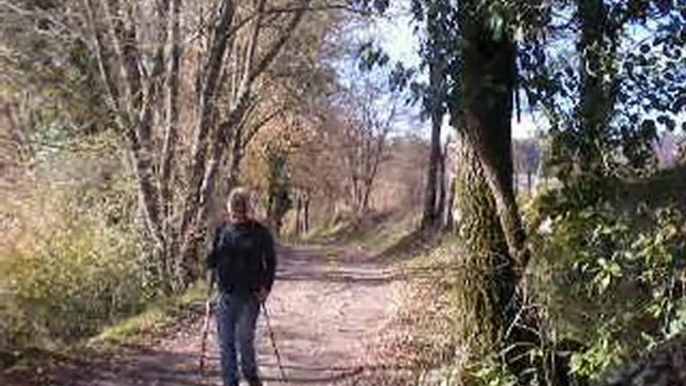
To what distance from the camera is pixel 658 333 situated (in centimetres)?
880

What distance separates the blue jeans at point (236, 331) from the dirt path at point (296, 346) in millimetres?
2004

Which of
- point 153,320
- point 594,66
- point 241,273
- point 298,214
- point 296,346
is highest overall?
point 594,66

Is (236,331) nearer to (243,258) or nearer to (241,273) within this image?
(241,273)

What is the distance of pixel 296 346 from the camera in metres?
17.5

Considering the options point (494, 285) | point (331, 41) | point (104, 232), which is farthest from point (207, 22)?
point (494, 285)

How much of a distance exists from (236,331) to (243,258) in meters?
0.75

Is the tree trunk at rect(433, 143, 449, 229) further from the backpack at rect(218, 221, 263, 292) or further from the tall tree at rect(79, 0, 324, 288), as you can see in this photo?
the backpack at rect(218, 221, 263, 292)

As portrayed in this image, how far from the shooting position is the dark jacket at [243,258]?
1149 cm

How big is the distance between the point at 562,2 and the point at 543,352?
2.89 meters

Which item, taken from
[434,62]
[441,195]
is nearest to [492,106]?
[434,62]

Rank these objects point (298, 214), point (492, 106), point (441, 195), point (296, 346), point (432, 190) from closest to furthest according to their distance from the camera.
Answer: point (492, 106), point (296, 346), point (432, 190), point (441, 195), point (298, 214)

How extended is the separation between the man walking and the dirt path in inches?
85.8

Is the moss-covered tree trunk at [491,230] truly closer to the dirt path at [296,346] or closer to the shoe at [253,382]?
the shoe at [253,382]

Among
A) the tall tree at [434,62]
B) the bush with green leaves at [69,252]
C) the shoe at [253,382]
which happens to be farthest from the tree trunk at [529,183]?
the bush with green leaves at [69,252]
